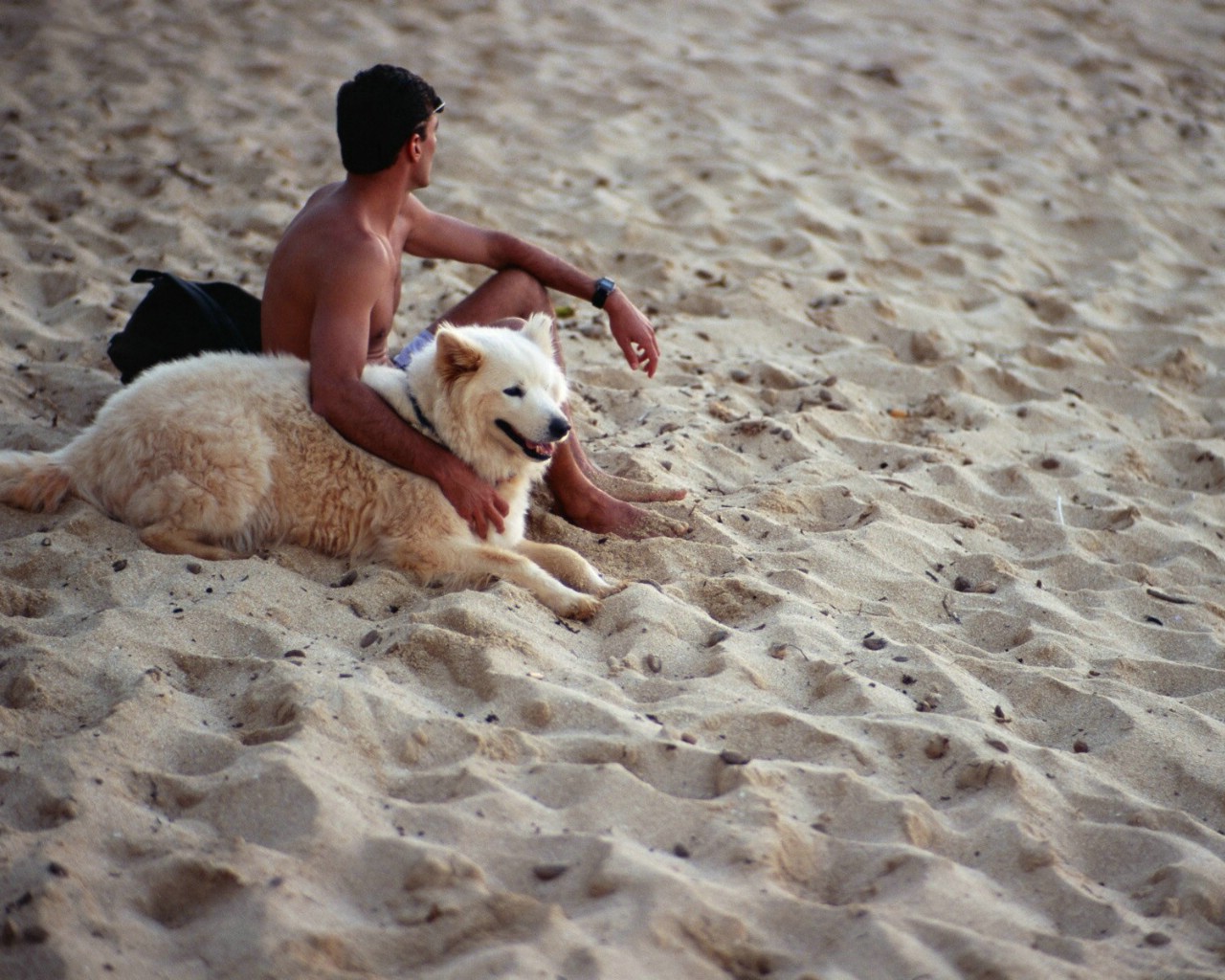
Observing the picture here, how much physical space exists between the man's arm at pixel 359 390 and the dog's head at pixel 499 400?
0.13 metres

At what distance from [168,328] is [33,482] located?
0.90m

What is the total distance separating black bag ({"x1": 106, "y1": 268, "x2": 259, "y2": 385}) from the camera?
443cm

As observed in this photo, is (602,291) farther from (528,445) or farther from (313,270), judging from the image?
(313,270)

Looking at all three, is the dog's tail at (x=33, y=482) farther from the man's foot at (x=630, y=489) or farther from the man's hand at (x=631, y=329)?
the man's hand at (x=631, y=329)

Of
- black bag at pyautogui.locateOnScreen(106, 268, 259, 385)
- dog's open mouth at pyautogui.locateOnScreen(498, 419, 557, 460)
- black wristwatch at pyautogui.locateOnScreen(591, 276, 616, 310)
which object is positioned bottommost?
black bag at pyautogui.locateOnScreen(106, 268, 259, 385)

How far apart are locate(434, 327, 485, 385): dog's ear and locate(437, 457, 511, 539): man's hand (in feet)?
1.08

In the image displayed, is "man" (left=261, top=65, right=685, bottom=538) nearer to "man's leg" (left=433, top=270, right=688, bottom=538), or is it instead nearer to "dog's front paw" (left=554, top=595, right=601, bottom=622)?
"man's leg" (left=433, top=270, right=688, bottom=538)

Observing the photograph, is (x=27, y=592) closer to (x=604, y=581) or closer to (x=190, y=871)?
(x=190, y=871)

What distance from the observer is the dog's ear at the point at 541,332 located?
4.05 metres

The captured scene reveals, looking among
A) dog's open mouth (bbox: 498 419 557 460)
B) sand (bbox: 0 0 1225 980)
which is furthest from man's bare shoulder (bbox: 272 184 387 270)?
sand (bbox: 0 0 1225 980)

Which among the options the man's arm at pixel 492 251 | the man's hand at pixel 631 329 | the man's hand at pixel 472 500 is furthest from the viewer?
the man's arm at pixel 492 251

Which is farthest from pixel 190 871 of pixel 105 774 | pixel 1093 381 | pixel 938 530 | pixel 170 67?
pixel 170 67

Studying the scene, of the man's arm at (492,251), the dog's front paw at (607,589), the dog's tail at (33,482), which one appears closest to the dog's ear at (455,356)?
the dog's front paw at (607,589)

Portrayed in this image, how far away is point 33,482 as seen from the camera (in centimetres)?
383
